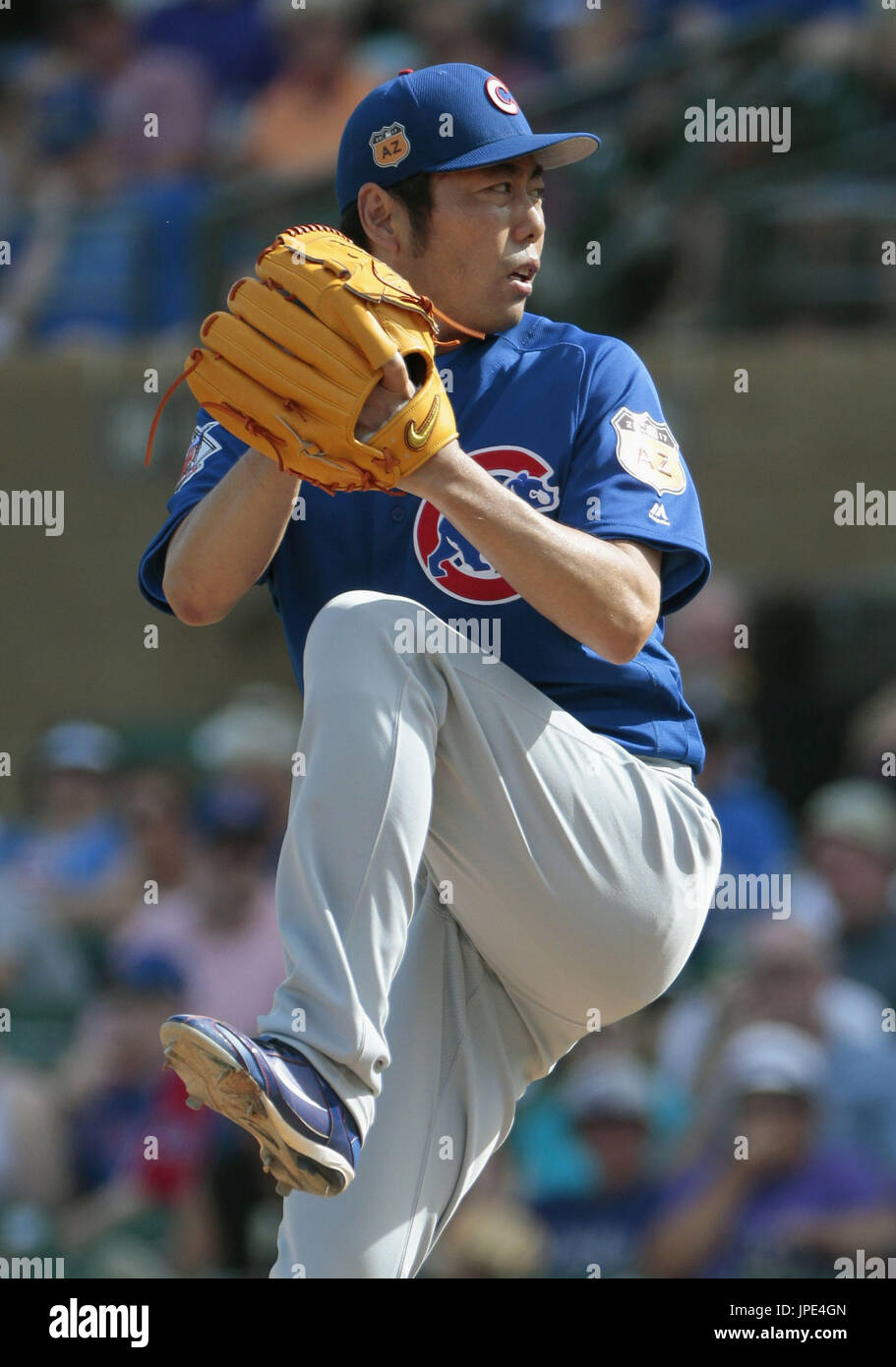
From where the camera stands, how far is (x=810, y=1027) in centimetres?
455

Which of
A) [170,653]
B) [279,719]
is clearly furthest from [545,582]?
[170,653]

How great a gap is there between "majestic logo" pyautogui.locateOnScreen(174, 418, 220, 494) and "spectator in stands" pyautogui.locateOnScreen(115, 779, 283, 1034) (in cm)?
225

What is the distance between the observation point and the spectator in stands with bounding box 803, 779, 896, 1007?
4855 millimetres

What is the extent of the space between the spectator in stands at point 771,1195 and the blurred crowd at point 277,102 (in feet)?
8.72

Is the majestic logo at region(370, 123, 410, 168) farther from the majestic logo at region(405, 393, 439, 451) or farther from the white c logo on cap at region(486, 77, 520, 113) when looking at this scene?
the majestic logo at region(405, 393, 439, 451)

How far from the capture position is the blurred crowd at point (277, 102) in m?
6.26

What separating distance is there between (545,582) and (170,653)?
12.8 feet

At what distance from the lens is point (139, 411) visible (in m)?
6.15

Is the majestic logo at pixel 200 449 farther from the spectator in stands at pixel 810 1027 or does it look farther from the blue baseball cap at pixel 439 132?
the spectator in stands at pixel 810 1027

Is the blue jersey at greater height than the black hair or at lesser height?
lesser

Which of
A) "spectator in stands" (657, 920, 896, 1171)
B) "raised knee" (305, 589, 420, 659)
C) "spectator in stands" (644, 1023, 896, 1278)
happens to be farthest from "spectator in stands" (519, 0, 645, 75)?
"raised knee" (305, 589, 420, 659)

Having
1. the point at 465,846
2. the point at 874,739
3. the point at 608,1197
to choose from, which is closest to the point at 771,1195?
the point at 608,1197

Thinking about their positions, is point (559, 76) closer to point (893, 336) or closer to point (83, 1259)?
point (893, 336)

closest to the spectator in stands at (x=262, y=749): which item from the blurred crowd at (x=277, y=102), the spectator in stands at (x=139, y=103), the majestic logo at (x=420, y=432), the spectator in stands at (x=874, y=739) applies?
the blurred crowd at (x=277, y=102)
